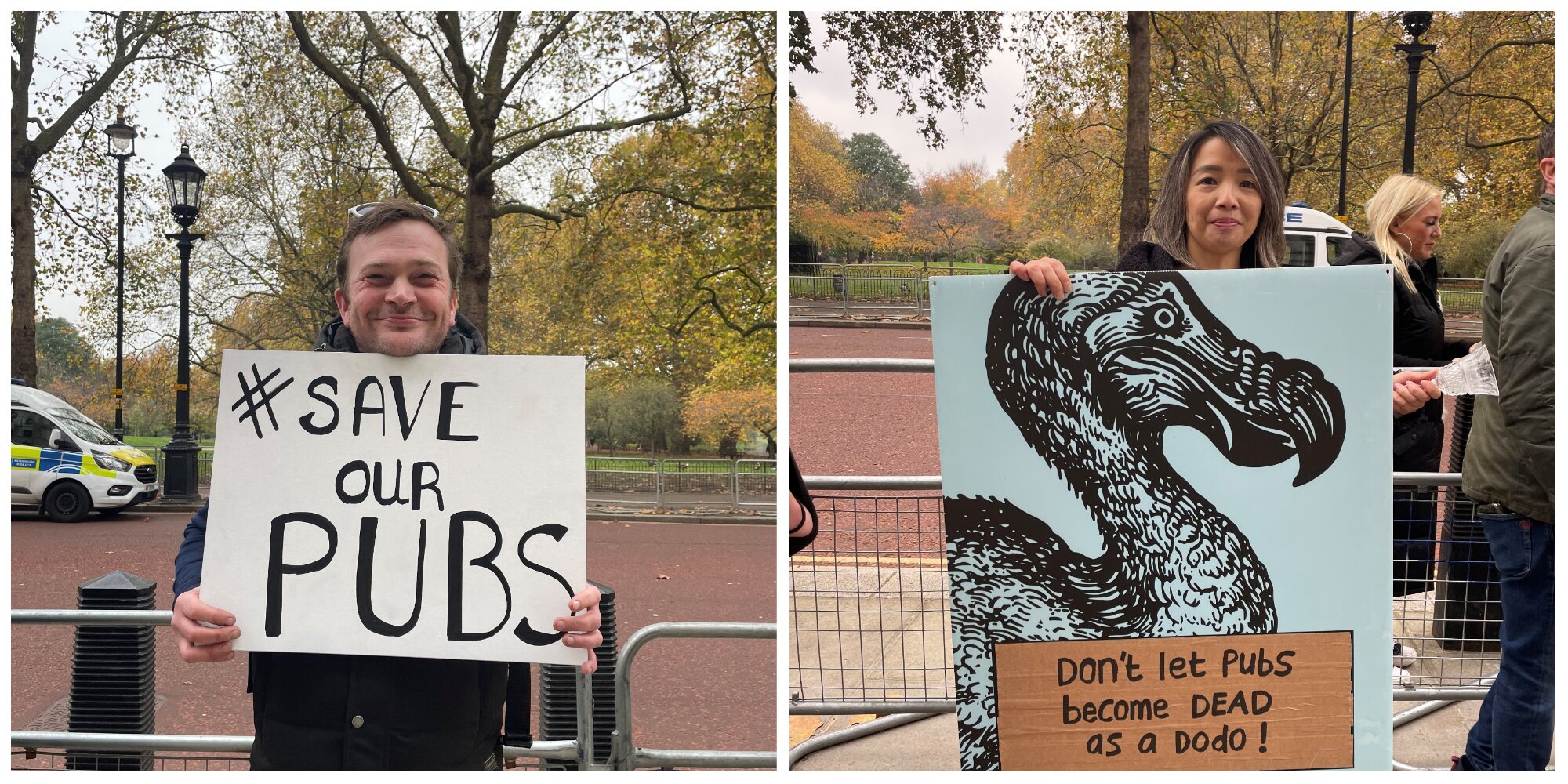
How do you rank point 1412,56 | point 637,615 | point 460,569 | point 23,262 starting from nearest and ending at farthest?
point 460,569
point 637,615
point 1412,56
point 23,262

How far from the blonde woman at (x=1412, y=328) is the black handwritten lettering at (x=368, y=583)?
10.3 ft

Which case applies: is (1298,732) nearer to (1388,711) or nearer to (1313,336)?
(1388,711)

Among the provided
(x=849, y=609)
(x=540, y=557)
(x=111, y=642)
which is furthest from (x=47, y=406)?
(x=540, y=557)

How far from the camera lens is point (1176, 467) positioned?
2.07 m

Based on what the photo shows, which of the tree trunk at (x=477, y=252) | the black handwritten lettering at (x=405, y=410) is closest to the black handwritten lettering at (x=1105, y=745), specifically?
the black handwritten lettering at (x=405, y=410)

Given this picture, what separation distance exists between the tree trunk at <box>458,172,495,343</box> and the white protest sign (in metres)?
9.19

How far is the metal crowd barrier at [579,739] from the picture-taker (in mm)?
2832

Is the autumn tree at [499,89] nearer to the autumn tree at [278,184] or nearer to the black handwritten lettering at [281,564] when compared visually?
the autumn tree at [278,184]

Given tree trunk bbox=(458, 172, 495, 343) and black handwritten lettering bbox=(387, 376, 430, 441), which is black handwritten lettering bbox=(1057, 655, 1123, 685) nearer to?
black handwritten lettering bbox=(387, 376, 430, 441)

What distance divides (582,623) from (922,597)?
81.1 inches

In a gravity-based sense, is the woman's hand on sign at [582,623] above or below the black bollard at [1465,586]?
above

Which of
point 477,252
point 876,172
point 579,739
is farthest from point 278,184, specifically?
point 579,739

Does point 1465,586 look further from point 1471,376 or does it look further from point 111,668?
point 111,668

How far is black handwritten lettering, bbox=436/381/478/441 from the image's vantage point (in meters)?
2.13
